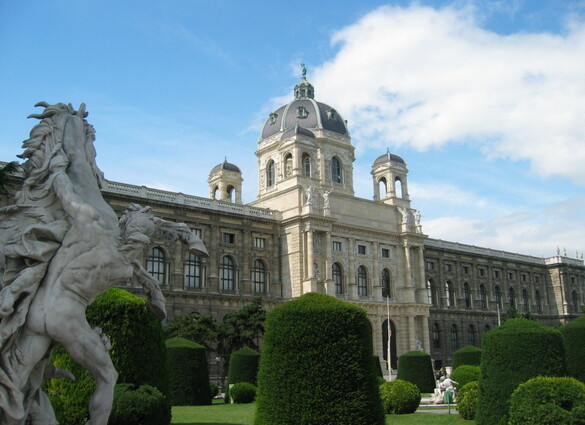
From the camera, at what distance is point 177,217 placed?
137ft

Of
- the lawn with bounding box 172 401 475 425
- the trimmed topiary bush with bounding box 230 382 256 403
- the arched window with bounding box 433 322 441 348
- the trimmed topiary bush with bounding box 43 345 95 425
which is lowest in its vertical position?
the lawn with bounding box 172 401 475 425

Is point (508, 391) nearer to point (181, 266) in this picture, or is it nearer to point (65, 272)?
point (65, 272)

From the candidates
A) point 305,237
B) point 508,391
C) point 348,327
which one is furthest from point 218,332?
point 348,327

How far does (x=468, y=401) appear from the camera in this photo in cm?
1600

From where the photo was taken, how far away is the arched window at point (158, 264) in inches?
1591

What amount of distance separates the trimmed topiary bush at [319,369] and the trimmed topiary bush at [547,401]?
321 cm

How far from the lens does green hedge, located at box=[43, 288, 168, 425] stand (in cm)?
951

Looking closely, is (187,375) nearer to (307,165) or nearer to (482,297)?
(307,165)

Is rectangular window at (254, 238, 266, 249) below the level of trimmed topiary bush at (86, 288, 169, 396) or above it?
above

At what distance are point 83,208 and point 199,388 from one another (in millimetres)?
15198

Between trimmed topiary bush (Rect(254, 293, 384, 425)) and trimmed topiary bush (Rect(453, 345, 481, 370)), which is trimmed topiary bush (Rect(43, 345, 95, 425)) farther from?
trimmed topiary bush (Rect(453, 345, 481, 370))

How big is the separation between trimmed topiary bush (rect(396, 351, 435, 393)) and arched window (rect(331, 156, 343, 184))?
2748 centimetres

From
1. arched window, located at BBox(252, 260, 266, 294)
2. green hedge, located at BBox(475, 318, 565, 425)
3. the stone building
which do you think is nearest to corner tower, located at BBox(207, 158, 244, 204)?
the stone building

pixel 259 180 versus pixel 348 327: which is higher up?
pixel 259 180
